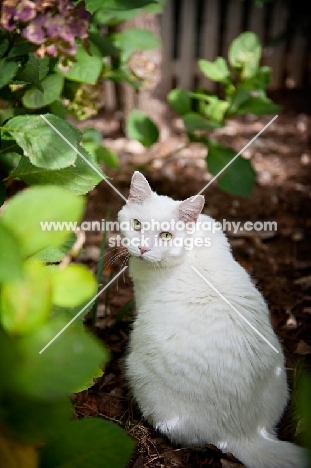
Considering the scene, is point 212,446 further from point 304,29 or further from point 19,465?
point 304,29

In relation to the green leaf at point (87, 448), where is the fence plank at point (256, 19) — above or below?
above

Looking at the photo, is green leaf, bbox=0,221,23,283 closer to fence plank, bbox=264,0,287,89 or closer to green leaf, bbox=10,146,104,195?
green leaf, bbox=10,146,104,195

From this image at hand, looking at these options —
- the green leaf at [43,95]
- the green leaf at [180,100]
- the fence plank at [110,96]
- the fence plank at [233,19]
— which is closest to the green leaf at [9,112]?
the green leaf at [43,95]

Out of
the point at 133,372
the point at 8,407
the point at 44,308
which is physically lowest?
the point at 133,372

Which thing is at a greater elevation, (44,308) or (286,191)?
(44,308)

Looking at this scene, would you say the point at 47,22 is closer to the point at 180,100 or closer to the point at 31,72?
the point at 31,72

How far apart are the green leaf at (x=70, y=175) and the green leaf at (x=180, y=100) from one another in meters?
1.30

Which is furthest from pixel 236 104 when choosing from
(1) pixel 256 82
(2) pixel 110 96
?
(2) pixel 110 96

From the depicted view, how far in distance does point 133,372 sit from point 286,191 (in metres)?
1.93

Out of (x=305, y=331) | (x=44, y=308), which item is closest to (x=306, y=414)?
(x=44, y=308)

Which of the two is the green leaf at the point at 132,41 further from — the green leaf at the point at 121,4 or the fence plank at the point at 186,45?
the fence plank at the point at 186,45

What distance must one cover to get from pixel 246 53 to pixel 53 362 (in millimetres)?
2228

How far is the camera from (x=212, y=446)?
1438 mm

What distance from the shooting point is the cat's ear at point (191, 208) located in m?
1.57
